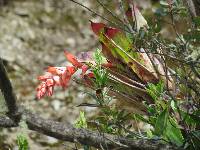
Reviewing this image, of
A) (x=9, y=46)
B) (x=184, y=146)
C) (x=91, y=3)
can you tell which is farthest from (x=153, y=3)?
(x=184, y=146)

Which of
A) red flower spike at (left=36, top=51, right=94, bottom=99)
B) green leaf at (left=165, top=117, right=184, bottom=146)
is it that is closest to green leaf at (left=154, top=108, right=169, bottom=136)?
green leaf at (left=165, top=117, right=184, bottom=146)

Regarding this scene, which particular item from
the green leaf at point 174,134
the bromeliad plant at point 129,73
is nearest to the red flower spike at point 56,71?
the bromeliad plant at point 129,73

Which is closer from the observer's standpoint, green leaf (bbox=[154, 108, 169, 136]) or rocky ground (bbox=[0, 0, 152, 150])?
green leaf (bbox=[154, 108, 169, 136])

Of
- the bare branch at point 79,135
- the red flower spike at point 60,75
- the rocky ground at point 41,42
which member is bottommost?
the bare branch at point 79,135

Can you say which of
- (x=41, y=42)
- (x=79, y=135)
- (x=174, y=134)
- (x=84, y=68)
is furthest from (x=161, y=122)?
(x=41, y=42)

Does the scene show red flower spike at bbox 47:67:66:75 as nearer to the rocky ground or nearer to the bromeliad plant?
the bromeliad plant

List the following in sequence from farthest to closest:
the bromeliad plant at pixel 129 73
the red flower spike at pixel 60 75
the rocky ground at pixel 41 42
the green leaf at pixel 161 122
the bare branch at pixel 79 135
→ the rocky ground at pixel 41 42
the red flower spike at pixel 60 75
the bromeliad plant at pixel 129 73
the green leaf at pixel 161 122
the bare branch at pixel 79 135

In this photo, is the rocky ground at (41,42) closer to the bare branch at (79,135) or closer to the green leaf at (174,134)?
the green leaf at (174,134)

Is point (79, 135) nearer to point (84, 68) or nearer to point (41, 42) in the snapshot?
point (84, 68)
